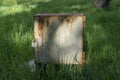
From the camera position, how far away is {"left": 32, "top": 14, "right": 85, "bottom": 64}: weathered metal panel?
2.83 m

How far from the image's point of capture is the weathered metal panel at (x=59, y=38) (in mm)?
2830

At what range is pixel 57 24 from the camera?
2832 millimetres

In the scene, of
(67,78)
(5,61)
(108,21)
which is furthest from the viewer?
(108,21)

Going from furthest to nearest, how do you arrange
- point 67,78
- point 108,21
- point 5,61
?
1. point 108,21
2. point 5,61
3. point 67,78

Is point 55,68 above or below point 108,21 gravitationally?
below

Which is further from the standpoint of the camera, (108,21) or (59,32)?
(108,21)

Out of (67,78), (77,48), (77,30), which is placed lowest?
(67,78)

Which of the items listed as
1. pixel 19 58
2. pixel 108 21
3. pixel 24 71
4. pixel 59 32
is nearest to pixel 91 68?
pixel 59 32

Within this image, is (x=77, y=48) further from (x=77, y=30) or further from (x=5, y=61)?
(x=5, y=61)

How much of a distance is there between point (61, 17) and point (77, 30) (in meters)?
0.21

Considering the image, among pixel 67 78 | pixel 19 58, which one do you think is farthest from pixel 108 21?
pixel 67 78

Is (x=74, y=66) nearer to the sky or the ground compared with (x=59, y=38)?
nearer to the ground

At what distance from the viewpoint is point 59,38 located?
9.43ft

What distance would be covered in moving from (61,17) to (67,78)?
0.61m
